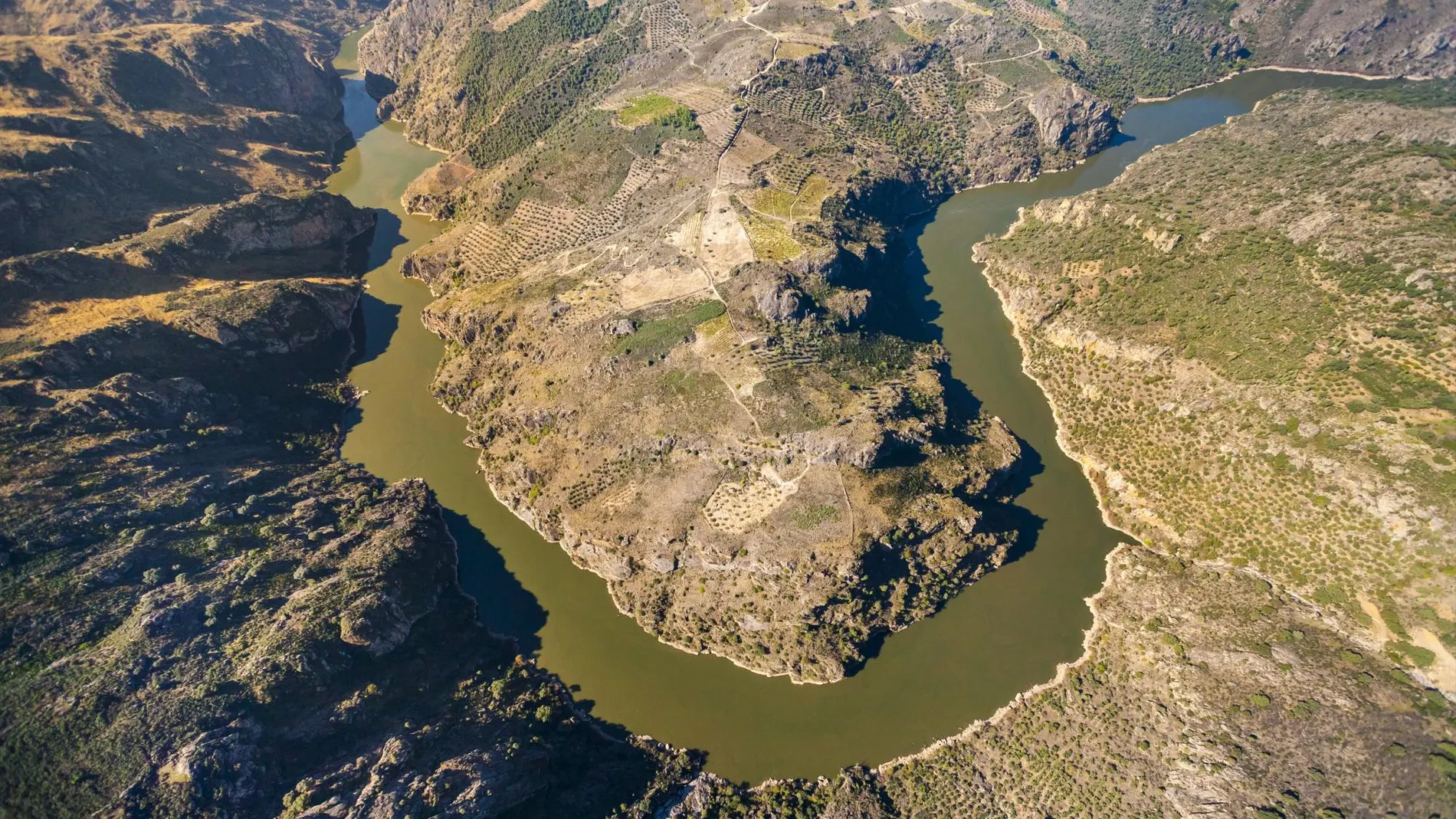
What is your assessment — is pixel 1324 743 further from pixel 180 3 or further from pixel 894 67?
pixel 180 3

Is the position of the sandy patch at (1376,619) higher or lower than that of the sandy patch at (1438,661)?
higher

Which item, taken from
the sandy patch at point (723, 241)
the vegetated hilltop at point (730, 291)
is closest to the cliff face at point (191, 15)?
the vegetated hilltop at point (730, 291)

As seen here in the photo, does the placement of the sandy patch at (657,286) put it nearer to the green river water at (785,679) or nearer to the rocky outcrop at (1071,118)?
the green river water at (785,679)

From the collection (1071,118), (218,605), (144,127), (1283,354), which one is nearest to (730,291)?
(1283,354)

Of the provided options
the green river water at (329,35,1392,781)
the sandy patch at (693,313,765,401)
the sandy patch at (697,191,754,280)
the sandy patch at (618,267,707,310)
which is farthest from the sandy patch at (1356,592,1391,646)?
the sandy patch at (618,267,707,310)

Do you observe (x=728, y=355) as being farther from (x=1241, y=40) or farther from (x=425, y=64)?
(x=1241, y=40)

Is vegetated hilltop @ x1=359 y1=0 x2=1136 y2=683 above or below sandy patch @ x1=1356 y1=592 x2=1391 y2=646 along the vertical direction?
above

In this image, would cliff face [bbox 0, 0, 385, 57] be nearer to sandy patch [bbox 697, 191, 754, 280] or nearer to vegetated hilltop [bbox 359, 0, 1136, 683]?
vegetated hilltop [bbox 359, 0, 1136, 683]
